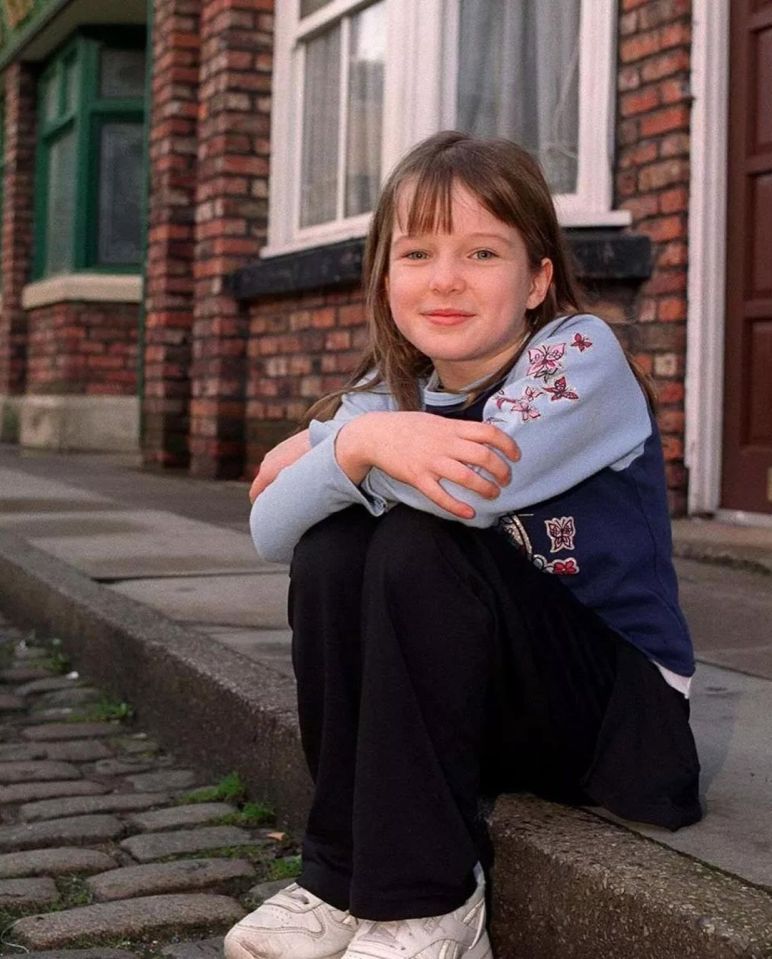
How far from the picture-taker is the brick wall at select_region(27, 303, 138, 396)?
11266mm

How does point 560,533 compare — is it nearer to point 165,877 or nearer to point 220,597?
point 165,877

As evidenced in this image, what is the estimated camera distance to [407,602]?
5.73 feet

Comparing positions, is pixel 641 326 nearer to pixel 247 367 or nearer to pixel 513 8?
pixel 513 8

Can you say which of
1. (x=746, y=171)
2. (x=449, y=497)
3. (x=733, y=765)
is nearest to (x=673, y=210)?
(x=746, y=171)

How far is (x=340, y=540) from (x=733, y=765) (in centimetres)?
73

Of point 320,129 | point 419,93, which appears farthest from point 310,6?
point 419,93

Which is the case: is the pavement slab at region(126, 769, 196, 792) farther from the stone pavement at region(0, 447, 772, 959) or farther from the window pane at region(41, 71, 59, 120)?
the window pane at region(41, 71, 59, 120)

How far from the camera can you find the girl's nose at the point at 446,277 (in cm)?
198

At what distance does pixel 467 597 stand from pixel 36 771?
1.44 meters

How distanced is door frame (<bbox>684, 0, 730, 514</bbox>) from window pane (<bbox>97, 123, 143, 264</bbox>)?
7.31 metres

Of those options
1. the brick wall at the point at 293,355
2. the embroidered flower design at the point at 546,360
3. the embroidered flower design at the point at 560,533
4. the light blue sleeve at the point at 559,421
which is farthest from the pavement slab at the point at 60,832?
the brick wall at the point at 293,355

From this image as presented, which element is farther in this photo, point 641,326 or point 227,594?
point 641,326

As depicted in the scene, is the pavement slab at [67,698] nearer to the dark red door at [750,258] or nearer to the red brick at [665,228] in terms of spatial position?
the dark red door at [750,258]

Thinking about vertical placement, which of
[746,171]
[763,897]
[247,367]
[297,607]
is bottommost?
[763,897]
